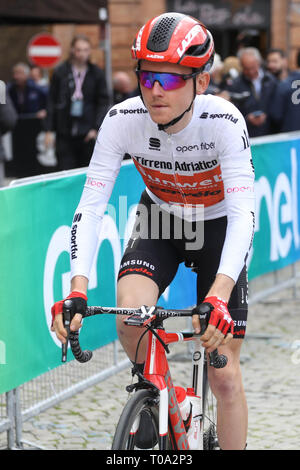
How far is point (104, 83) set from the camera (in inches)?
430

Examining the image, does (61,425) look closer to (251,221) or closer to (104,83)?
(251,221)

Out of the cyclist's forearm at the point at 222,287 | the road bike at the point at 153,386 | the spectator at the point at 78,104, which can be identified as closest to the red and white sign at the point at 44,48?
the spectator at the point at 78,104

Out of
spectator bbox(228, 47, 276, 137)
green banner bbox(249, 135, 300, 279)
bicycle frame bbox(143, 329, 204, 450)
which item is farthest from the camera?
spectator bbox(228, 47, 276, 137)

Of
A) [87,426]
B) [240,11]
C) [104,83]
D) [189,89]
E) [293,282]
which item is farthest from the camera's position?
[240,11]

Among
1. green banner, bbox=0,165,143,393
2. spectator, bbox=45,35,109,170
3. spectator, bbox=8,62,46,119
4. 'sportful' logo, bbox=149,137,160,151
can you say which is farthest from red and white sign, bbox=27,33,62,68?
'sportful' logo, bbox=149,137,160,151

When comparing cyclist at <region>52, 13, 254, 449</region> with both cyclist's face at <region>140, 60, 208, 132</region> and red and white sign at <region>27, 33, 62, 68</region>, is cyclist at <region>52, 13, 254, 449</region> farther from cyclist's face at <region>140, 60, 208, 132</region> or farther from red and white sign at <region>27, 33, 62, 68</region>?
red and white sign at <region>27, 33, 62, 68</region>

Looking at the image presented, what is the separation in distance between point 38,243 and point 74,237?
153cm

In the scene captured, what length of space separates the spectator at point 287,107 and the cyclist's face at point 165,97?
293 inches

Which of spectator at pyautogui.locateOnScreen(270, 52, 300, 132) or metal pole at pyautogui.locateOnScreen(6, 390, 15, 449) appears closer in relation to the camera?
metal pole at pyautogui.locateOnScreen(6, 390, 15, 449)

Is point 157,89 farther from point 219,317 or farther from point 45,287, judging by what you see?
point 45,287

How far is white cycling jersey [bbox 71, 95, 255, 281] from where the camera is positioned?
3.65m

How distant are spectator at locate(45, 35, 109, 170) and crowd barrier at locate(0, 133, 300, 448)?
4.24 metres

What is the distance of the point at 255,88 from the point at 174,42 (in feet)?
25.4
